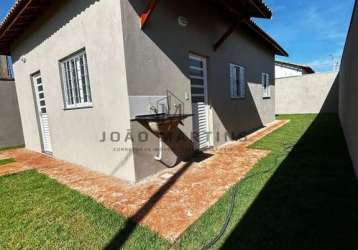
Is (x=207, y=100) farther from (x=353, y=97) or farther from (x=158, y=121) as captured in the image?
(x=353, y=97)

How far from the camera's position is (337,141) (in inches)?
229

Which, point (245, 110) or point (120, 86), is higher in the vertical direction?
point (120, 86)

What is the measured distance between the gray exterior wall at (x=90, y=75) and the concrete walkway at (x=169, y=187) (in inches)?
14.9

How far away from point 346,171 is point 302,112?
45.6 ft

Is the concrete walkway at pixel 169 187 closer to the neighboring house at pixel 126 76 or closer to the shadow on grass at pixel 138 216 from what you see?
the shadow on grass at pixel 138 216

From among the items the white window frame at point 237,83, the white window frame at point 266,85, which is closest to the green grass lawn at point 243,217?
the white window frame at point 237,83

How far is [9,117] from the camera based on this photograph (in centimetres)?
852

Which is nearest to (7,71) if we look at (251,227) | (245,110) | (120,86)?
(120,86)

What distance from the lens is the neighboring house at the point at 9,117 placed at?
8.32m

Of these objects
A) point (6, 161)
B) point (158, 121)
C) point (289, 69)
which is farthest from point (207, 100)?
point (289, 69)

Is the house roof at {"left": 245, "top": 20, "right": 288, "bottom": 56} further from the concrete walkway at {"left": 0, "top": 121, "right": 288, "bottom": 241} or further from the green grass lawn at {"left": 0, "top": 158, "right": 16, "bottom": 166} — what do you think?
the green grass lawn at {"left": 0, "top": 158, "right": 16, "bottom": 166}

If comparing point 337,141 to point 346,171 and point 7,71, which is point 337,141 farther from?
point 7,71

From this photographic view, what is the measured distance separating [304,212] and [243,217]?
2.46ft

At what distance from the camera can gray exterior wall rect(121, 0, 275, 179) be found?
12.0 feet
